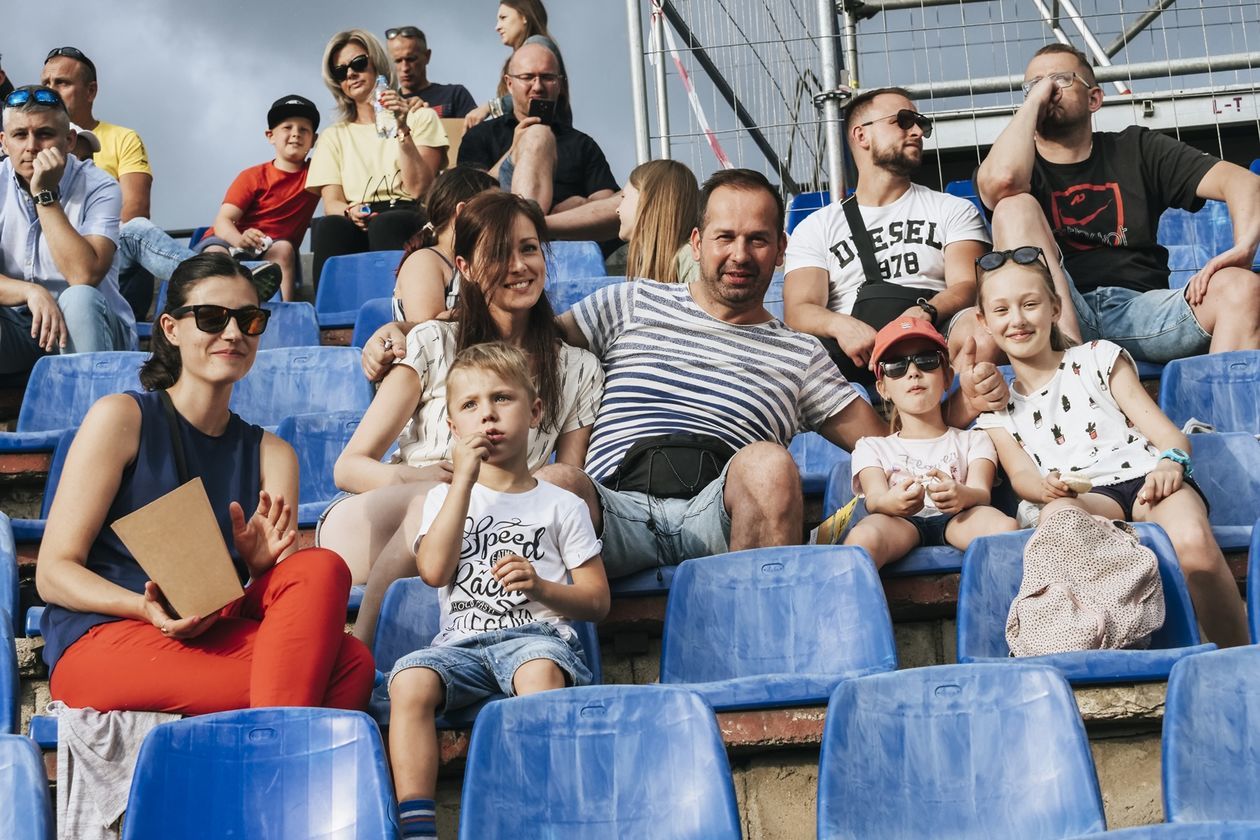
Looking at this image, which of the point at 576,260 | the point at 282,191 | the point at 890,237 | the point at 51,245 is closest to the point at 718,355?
the point at 890,237

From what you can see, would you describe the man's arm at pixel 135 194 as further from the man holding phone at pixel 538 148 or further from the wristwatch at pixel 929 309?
the wristwatch at pixel 929 309

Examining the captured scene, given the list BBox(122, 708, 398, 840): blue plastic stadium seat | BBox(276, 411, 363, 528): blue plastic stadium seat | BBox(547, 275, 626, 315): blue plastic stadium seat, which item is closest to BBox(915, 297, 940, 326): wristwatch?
BBox(547, 275, 626, 315): blue plastic stadium seat

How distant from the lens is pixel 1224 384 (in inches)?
147

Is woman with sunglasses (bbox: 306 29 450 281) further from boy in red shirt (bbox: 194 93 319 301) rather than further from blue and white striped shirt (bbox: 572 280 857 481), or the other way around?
blue and white striped shirt (bbox: 572 280 857 481)

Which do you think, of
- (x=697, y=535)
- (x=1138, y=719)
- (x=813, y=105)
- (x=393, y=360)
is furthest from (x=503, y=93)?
(x=1138, y=719)

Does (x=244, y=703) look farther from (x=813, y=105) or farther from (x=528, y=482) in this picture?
(x=813, y=105)

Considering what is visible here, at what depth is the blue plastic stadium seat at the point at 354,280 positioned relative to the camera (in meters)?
5.39

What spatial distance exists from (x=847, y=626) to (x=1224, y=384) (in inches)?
58.8

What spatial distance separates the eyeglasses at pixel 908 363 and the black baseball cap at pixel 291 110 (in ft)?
11.4

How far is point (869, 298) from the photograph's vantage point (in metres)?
4.20

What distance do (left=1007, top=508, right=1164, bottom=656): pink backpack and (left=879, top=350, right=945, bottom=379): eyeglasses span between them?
708 millimetres

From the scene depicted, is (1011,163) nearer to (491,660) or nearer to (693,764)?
(491,660)

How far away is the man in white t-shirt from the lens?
4266 mm

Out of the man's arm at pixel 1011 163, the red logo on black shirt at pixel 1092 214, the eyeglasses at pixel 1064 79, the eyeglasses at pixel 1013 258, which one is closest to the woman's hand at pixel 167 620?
the eyeglasses at pixel 1013 258
